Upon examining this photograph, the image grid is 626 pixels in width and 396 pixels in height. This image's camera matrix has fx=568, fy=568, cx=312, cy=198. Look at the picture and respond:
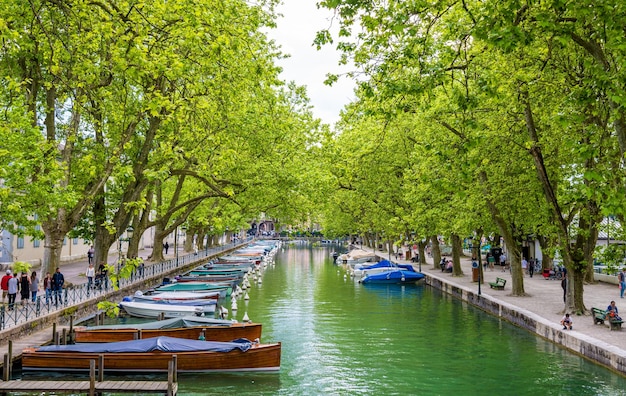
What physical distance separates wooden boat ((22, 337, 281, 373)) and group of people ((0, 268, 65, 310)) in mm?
6099

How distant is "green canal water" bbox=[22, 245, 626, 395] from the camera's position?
1755 cm

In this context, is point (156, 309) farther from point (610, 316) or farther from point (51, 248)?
point (610, 316)

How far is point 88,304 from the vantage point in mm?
27594

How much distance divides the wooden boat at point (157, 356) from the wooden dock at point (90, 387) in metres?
2.19

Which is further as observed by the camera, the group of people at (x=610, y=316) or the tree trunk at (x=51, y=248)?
the tree trunk at (x=51, y=248)

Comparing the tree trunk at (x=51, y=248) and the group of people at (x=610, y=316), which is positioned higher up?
the tree trunk at (x=51, y=248)

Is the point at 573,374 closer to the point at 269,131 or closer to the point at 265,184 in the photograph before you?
the point at 265,184

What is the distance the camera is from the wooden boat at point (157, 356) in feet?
59.9

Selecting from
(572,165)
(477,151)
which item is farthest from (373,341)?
(572,165)

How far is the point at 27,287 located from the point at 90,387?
1255cm

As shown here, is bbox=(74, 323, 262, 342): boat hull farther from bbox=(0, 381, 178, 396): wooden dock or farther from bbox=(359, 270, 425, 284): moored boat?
bbox=(359, 270, 425, 284): moored boat

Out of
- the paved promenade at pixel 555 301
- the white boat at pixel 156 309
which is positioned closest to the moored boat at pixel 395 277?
the paved promenade at pixel 555 301

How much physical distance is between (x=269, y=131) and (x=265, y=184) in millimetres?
3765

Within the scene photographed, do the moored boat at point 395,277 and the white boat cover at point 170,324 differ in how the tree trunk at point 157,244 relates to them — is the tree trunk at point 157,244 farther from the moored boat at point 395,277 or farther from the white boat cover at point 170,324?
the white boat cover at point 170,324
